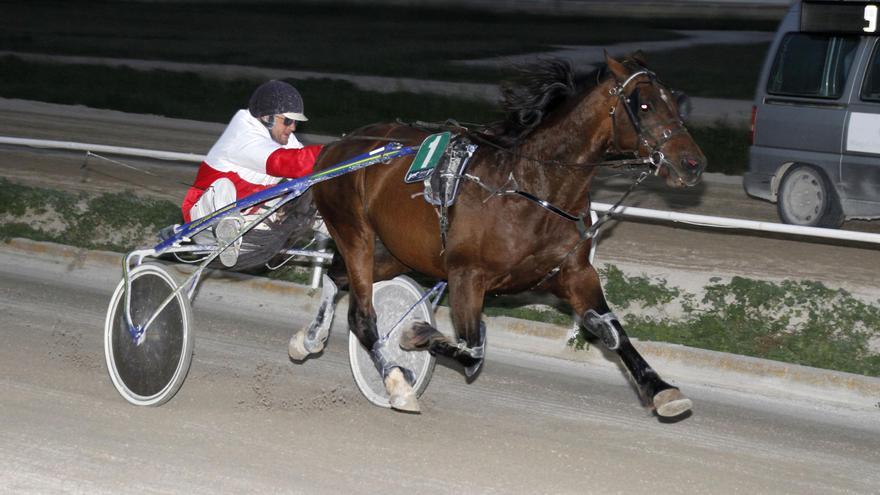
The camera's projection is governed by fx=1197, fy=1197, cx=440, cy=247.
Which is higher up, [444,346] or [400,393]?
[444,346]

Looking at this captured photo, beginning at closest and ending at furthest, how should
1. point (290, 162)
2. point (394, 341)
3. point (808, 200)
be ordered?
point (290, 162), point (394, 341), point (808, 200)

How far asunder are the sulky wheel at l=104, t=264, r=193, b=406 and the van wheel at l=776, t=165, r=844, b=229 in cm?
596

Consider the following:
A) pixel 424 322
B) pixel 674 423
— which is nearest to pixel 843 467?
pixel 674 423

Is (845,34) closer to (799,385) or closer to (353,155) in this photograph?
(799,385)

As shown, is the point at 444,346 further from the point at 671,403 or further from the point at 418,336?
the point at 671,403

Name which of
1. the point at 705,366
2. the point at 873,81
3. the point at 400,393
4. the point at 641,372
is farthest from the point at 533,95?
the point at 873,81

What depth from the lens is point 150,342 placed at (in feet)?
21.3

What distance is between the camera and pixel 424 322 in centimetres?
615

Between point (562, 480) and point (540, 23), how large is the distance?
96.0ft

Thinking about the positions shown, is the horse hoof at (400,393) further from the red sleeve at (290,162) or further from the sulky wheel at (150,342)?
the red sleeve at (290,162)

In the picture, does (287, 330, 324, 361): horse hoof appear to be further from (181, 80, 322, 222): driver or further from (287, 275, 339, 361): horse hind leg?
(181, 80, 322, 222): driver

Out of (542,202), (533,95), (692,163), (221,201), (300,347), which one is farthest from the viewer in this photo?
(300,347)

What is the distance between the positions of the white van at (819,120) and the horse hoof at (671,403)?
197 inches

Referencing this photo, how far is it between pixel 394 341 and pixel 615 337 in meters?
1.45
